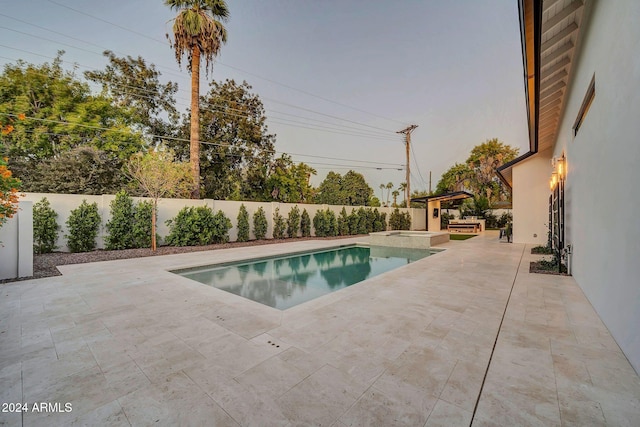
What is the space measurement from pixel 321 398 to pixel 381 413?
41 cm

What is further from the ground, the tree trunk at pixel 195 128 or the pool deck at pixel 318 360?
the tree trunk at pixel 195 128

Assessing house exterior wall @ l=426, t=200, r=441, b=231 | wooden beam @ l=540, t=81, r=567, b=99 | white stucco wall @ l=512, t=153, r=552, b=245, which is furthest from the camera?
house exterior wall @ l=426, t=200, r=441, b=231

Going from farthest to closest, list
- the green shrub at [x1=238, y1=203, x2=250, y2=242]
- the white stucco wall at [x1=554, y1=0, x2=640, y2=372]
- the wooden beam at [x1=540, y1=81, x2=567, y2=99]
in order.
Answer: the green shrub at [x1=238, y1=203, x2=250, y2=242]
the wooden beam at [x1=540, y1=81, x2=567, y2=99]
the white stucco wall at [x1=554, y1=0, x2=640, y2=372]

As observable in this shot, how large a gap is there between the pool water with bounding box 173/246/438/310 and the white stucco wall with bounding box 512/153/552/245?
5107mm

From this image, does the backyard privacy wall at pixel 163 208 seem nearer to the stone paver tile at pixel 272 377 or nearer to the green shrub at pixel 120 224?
the green shrub at pixel 120 224

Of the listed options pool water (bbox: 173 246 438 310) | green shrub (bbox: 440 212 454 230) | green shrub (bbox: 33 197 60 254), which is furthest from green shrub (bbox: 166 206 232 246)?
green shrub (bbox: 440 212 454 230)

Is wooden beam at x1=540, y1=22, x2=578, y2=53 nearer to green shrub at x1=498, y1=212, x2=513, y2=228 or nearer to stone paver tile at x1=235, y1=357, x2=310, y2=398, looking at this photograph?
stone paver tile at x1=235, y1=357, x2=310, y2=398

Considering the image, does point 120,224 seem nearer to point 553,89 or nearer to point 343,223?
point 343,223

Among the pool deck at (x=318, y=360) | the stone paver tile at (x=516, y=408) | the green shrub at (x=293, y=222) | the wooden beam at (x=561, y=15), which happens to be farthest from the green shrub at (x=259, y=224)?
the stone paver tile at (x=516, y=408)

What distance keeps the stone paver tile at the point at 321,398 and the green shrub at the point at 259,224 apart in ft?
36.3

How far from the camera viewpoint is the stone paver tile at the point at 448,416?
1624 mm

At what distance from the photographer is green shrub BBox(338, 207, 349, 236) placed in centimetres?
1653

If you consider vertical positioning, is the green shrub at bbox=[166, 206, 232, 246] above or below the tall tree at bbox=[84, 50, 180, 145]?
below

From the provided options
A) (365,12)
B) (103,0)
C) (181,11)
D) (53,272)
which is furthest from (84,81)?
(365,12)
